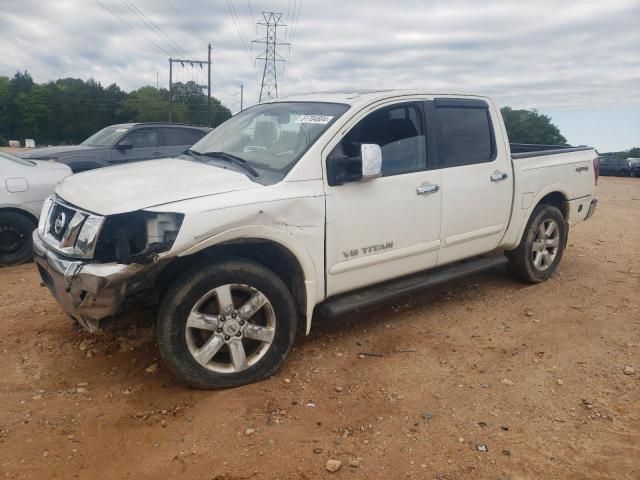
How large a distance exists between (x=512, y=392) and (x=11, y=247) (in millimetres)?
5476

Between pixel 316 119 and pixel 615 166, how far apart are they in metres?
35.5

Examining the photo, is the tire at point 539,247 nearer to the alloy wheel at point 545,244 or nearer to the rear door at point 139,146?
the alloy wheel at point 545,244

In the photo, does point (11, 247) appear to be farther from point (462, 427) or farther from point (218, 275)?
point (462, 427)

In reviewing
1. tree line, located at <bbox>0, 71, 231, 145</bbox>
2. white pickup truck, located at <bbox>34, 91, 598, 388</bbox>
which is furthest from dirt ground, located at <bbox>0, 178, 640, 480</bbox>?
tree line, located at <bbox>0, 71, 231, 145</bbox>

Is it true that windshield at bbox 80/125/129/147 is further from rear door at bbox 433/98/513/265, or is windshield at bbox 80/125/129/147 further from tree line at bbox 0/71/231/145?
tree line at bbox 0/71/231/145

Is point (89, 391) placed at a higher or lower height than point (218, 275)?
lower

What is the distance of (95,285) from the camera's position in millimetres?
2766

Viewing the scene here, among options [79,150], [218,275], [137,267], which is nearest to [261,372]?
[218,275]

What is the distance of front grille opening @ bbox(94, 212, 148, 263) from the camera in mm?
2861

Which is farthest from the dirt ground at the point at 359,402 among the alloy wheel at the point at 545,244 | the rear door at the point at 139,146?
the rear door at the point at 139,146

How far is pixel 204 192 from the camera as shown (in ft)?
10.0

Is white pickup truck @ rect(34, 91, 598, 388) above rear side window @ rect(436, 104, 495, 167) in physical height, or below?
below

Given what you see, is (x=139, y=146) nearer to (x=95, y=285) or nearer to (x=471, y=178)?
(x=471, y=178)

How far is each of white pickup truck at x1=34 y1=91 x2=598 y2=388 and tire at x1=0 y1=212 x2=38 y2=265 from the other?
2628 millimetres
